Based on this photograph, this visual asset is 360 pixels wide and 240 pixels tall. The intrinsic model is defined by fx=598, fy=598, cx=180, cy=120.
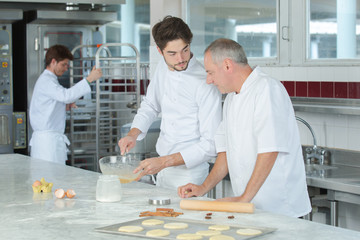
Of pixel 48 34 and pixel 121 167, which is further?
pixel 48 34

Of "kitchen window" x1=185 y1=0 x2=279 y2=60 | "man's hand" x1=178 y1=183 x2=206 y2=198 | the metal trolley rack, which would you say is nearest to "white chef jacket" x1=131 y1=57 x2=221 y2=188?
"man's hand" x1=178 y1=183 x2=206 y2=198

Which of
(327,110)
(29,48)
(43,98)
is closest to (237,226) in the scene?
(327,110)

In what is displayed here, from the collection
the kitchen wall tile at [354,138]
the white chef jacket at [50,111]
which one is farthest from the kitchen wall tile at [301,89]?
the white chef jacket at [50,111]

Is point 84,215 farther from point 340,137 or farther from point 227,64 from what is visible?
point 340,137

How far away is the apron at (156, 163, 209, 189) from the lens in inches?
128

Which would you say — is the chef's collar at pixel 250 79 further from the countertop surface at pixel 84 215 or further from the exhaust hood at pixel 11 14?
the exhaust hood at pixel 11 14

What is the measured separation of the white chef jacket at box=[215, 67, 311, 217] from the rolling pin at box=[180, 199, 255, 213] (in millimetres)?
386

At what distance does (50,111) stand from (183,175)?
2443 mm

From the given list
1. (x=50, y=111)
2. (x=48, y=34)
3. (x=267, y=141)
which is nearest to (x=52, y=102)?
(x=50, y=111)

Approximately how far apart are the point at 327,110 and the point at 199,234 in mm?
2199

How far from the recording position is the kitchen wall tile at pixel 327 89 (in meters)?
4.16

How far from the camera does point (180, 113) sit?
323cm

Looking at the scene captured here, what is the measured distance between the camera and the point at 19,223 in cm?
214

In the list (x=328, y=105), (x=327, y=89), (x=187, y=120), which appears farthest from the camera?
(x=327, y=89)
